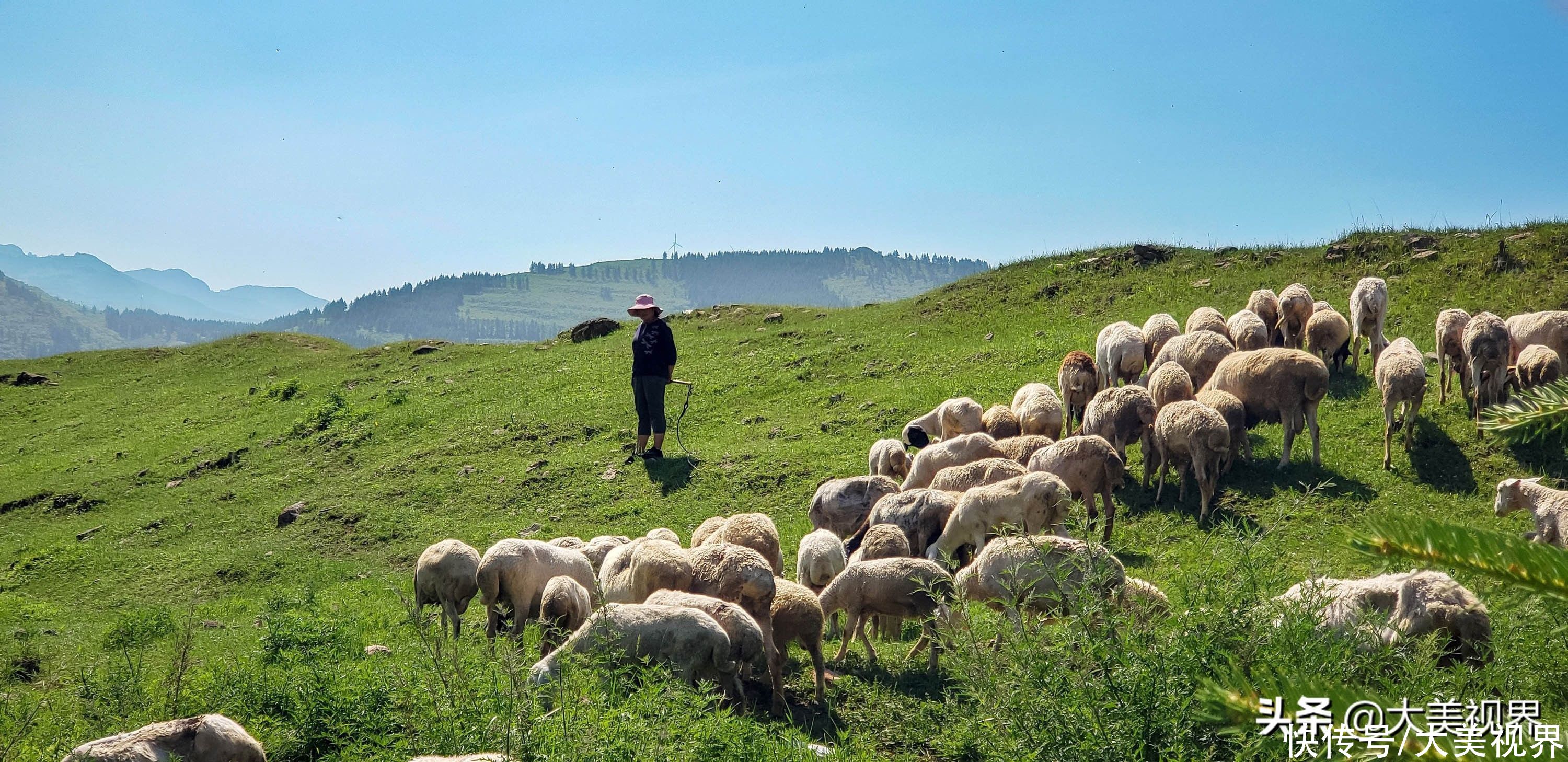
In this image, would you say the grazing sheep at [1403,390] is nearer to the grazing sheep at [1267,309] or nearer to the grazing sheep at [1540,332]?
the grazing sheep at [1540,332]

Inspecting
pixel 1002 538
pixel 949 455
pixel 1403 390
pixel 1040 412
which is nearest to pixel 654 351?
pixel 949 455

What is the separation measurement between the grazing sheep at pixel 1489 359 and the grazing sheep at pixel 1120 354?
456cm

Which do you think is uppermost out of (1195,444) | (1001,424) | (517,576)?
(1195,444)

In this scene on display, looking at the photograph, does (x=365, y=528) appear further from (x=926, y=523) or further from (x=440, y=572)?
(x=926, y=523)

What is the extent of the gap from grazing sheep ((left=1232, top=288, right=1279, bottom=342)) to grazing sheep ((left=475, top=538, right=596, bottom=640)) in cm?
1292

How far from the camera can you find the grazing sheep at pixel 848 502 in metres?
12.9

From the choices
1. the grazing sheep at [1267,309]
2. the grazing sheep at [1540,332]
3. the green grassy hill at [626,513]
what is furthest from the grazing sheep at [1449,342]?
the grazing sheep at [1267,309]

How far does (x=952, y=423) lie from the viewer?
15836mm

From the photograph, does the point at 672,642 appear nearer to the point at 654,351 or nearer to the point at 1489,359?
the point at 654,351

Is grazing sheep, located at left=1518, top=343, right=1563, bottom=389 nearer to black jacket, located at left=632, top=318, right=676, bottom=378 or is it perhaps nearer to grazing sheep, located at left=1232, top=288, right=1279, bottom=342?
grazing sheep, located at left=1232, top=288, right=1279, bottom=342

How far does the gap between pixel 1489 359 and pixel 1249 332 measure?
11.6 feet

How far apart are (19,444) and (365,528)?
1695 centimetres

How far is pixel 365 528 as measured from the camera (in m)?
17.5

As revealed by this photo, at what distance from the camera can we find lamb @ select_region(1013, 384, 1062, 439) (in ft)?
48.8
